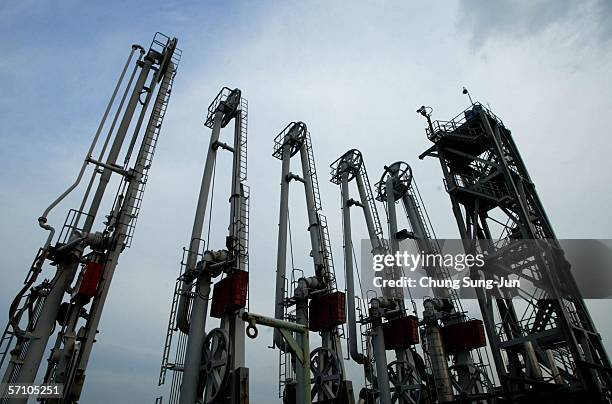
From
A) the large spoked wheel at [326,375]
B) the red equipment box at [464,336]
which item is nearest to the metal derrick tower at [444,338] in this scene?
the red equipment box at [464,336]

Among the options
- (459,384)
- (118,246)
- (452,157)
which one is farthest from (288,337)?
(459,384)

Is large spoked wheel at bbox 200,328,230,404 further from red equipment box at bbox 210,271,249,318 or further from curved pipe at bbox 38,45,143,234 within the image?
curved pipe at bbox 38,45,143,234

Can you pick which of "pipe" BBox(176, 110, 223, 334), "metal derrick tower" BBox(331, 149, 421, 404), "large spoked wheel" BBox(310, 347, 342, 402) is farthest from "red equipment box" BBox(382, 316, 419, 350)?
"pipe" BBox(176, 110, 223, 334)

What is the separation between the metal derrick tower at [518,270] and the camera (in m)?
14.9

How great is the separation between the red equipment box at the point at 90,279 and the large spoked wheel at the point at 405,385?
18.0 meters

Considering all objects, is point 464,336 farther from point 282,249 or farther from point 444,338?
point 282,249

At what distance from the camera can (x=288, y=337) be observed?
11.4 meters

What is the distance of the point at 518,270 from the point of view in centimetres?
1869

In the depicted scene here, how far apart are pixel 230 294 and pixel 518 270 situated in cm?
1348

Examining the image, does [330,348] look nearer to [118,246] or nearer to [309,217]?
[309,217]

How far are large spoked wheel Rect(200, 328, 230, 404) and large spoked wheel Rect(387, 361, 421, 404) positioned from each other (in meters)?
13.2

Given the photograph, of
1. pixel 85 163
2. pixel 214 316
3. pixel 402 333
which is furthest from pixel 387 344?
pixel 85 163

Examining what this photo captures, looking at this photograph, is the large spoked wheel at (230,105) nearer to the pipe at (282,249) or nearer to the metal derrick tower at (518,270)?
the pipe at (282,249)

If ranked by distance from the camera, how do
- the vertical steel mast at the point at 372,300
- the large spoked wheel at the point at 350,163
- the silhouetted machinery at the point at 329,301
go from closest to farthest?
the silhouetted machinery at the point at 329,301 → the vertical steel mast at the point at 372,300 → the large spoked wheel at the point at 350,163
